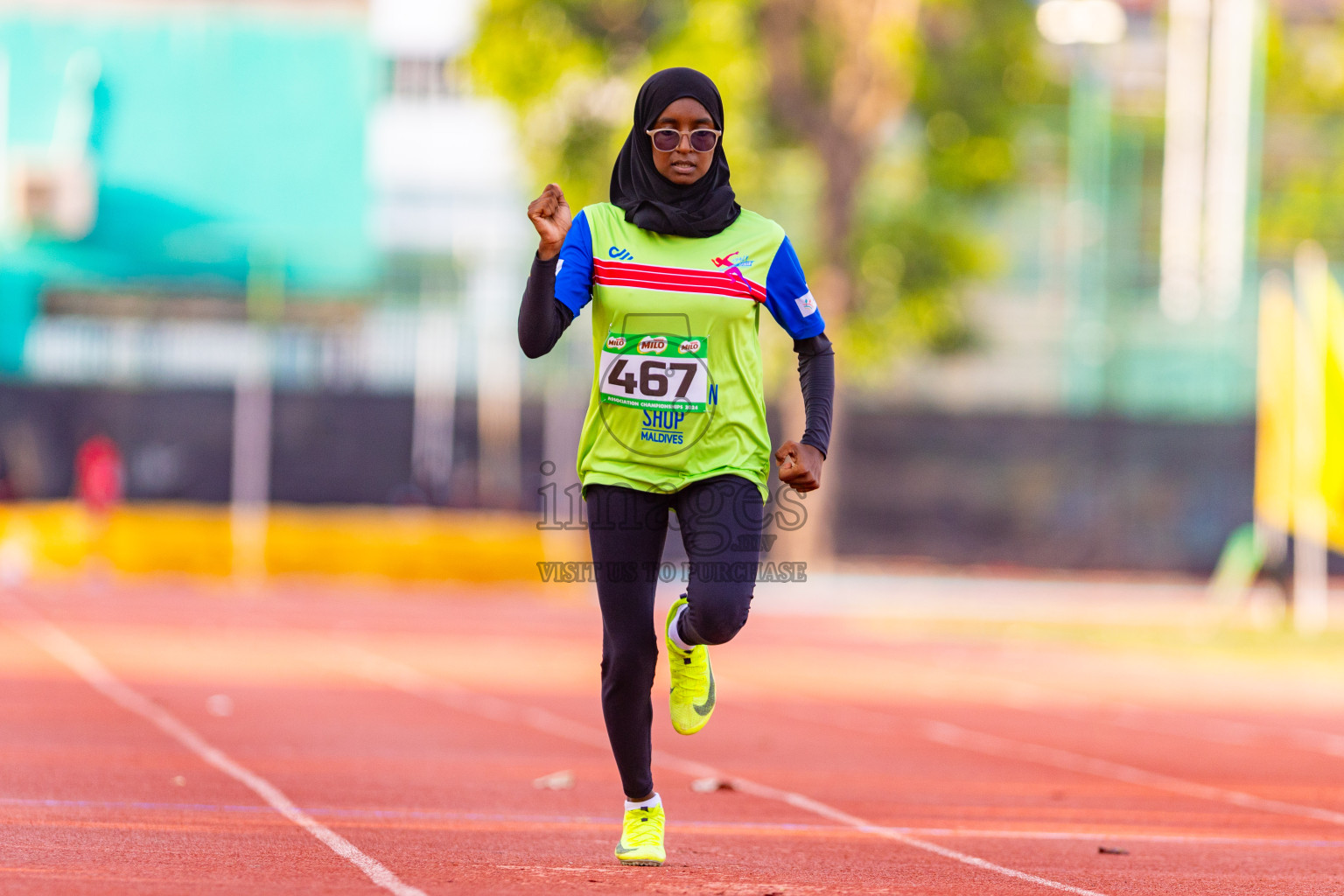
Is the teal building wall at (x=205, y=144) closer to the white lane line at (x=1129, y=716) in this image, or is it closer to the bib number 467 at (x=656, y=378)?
the white lane line at (x=1129, y=716)

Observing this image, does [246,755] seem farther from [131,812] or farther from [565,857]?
[565,857]

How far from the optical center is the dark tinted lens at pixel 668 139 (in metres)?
6.11

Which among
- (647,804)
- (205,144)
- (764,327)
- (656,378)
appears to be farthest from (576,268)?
(205,144)

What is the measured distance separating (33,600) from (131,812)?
53.1 ft

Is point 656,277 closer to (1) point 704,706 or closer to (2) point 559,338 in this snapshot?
(2) point 559,338

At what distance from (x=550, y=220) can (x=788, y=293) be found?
0.81m

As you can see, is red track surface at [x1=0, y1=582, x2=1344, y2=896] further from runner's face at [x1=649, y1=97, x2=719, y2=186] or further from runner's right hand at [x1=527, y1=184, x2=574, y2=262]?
runner's face at [x1=649, y1=97, x2=719, y2=186]

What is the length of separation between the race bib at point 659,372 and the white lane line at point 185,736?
4.99 ft

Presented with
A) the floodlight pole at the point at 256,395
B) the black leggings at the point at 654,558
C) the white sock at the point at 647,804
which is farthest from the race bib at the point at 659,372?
the floodlight pole at the point at 256,395

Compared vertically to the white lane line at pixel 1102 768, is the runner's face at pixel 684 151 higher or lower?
higher

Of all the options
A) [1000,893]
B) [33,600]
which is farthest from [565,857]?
[33,600]

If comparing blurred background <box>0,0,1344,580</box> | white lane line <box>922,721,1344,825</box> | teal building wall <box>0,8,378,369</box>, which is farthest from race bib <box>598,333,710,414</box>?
teal building wall <box>0,8,378,369</box>

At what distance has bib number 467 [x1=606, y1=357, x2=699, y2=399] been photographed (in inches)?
241

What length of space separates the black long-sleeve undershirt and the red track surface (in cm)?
134
